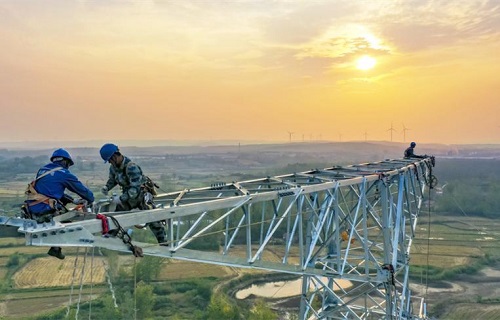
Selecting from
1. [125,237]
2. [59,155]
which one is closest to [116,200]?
[125,237]

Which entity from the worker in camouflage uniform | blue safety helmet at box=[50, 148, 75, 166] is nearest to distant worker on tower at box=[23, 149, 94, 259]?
blue safety helmet at box=[50, 148, 75, 166]

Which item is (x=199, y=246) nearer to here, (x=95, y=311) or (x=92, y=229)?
(x=95, y=311)

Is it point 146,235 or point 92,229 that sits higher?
point 92,229

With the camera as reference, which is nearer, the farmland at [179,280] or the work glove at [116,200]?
the work glove at [116,200]

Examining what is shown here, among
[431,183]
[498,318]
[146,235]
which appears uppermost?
[431,183]

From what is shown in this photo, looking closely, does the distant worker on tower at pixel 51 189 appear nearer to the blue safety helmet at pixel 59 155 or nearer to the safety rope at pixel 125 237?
the blue safety helmet at pixel 59 155

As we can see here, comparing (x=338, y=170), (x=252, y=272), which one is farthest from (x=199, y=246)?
(x=338, y=170)

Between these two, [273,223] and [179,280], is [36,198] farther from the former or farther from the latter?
[179,280]

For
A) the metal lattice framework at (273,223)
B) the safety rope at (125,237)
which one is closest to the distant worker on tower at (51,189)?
the metal lattice framework at (273,223)
